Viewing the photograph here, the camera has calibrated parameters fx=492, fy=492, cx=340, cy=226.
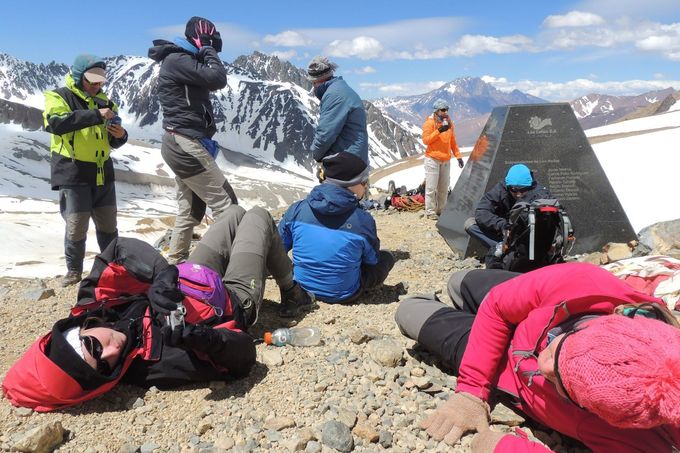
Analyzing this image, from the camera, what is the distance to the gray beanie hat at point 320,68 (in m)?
7.13

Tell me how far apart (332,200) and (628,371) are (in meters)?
3.59

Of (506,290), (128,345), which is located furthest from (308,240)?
(506,290)

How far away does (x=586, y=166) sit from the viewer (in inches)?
311

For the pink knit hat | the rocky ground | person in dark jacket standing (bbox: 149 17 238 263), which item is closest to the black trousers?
the rocky ground

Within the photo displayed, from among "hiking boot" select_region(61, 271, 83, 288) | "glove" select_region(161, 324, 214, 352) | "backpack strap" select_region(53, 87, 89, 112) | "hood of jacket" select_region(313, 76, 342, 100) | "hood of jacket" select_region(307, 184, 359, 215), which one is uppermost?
"hood of jacket" select_region(313, 76, 342, 100)

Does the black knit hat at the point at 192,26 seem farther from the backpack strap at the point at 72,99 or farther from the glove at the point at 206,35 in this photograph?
the backpack strap at the point at 72,99

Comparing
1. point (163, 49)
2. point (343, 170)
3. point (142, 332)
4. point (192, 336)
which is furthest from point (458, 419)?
point (163, 49)

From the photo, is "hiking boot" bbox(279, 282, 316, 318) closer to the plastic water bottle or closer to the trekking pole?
the plastic water bottle

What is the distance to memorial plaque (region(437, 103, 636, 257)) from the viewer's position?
25.8 feet

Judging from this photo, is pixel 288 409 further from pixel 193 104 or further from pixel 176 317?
pixel 193 104

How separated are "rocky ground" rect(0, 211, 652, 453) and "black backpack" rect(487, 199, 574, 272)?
1.94 metres

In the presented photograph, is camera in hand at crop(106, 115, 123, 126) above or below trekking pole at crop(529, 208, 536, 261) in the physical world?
above

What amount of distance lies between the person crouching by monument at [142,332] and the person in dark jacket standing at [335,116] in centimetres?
289

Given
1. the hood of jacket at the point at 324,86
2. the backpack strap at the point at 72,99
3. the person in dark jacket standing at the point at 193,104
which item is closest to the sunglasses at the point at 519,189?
the hood of jacket at the point at 324,86
